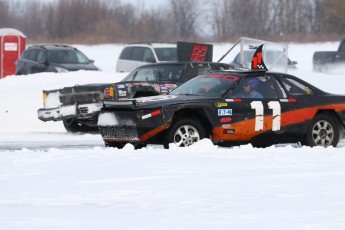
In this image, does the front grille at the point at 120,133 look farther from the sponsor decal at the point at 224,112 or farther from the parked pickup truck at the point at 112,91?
the parked pickup truck at the point at 112,91

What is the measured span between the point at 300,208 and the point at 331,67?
2267cm

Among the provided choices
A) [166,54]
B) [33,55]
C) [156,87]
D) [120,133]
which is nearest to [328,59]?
[166,54]

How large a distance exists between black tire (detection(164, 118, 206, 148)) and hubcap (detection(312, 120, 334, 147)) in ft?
6.99

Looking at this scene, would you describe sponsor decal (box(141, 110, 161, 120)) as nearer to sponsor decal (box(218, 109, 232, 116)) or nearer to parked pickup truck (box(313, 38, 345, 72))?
sponsor decal (box(218, 109, 232, 116))

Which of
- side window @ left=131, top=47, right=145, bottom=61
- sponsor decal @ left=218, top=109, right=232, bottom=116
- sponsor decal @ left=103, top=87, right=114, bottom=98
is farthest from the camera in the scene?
side window @ left=131, top=47, right=145, bottom=61

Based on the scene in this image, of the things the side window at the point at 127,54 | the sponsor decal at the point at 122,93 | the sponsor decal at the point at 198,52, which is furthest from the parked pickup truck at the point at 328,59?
the sponsor decal at the point at 122,93

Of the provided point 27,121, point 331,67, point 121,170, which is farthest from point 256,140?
point 331,67

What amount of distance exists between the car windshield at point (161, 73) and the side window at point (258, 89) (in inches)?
125

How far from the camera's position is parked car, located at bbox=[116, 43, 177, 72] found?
1160 inches

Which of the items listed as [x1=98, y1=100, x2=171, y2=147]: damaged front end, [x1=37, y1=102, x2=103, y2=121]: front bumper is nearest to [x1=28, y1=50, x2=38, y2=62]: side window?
[x1=37, y1=102, x2=103, y2=121]: front bumper

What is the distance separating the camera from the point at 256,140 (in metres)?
14.1

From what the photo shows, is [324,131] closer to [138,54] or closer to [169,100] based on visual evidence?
[169,100]

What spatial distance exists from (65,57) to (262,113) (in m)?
17.6

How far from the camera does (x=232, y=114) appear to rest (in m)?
13.8
